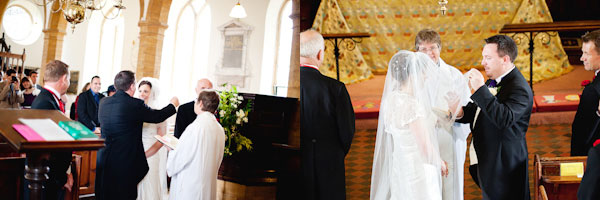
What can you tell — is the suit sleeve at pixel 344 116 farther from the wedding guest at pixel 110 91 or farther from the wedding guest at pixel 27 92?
the wedding guest at pixel 27 92

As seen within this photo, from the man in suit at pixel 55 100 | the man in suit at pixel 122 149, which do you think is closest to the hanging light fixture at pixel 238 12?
the man in suit at pixel 122 149

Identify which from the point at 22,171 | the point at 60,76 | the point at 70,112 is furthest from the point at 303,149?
the point at 70,112

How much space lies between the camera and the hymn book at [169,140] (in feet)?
8.35

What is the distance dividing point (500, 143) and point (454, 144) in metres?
0.18

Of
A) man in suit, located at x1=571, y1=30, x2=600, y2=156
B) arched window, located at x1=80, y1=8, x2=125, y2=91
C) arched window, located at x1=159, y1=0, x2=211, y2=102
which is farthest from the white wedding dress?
arched window, located at x1=80, y1=8, x2=125, y2=91

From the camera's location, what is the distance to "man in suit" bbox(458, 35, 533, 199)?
1.70 metres

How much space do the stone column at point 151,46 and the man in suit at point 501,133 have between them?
5.06 feet

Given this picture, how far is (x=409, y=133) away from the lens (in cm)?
185

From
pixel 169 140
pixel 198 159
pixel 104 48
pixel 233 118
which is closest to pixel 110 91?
pixel 104 48

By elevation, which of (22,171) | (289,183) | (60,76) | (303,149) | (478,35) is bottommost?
(22,171)

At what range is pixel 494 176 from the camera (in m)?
1.71

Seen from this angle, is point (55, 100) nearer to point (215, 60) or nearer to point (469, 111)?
point (215, 60)

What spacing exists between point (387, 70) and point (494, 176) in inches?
24.1

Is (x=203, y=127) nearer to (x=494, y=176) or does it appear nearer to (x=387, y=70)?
(x=387, y=70)
